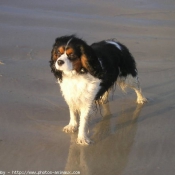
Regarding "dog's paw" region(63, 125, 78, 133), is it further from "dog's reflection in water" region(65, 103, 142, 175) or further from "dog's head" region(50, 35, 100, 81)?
"dog's head" region(50, 35, 100, 81)

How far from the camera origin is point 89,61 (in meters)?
3.89

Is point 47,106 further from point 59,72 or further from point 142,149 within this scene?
point 142,149

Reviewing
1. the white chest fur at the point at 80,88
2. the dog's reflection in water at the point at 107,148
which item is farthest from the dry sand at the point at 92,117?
the white chest fur at the point at 80,88

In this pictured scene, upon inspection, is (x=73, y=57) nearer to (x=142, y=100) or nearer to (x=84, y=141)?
(x=84, y=141)

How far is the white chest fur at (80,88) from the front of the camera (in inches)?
159

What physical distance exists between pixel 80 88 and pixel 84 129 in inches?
18.9

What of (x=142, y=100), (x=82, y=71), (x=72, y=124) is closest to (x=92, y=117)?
(x=72, y=124)

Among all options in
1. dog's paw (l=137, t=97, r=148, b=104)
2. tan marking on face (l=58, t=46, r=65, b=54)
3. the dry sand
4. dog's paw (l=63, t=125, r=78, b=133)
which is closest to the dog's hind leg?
dog's paw (l=137, t=97, r=148, b=104)

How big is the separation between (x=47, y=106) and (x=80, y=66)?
114 cm

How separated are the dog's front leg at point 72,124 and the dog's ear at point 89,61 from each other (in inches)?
25.0

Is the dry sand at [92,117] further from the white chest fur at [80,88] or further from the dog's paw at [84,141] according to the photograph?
the white chest fur at [80,88]

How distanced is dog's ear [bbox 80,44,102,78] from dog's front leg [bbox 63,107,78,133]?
2.09ft

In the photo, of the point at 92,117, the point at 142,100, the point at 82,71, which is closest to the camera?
the point at 82,71

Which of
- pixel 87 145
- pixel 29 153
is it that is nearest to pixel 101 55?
pixel 87 145
